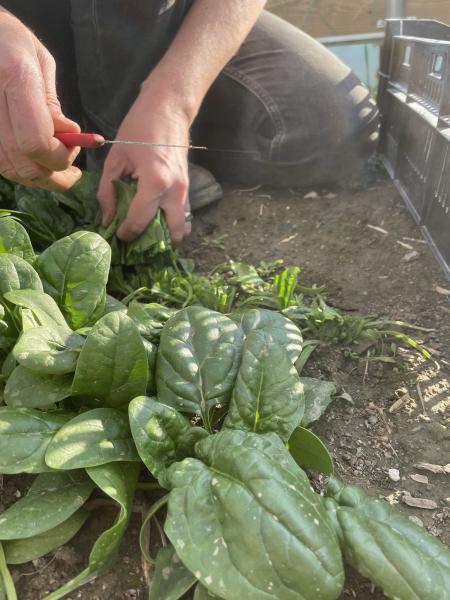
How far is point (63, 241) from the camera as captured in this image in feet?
3.62

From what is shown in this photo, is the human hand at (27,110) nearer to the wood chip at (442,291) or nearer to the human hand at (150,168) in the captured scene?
the human hand at (150,168)

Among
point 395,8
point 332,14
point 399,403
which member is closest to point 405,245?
point 399,403

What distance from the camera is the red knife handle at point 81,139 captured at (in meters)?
Answer: 1.21

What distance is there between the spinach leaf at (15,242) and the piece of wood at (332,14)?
2.33 m

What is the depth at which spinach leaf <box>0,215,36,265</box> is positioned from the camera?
3.68ft

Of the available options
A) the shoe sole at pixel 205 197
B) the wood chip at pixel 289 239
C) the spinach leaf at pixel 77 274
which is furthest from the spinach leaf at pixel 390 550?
the shoe sole at pixel 205 197

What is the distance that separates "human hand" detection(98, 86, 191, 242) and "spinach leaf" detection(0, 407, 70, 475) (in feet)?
2.26

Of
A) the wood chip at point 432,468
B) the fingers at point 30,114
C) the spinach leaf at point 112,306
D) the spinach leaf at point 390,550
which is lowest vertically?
the wood chip at point 432,468

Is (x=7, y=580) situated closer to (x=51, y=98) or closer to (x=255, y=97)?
(x=51, y=98)

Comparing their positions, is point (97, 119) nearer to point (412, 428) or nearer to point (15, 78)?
point (15, 78)

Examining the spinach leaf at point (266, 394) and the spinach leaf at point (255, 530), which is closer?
the spinach leaf at point (255, 530)

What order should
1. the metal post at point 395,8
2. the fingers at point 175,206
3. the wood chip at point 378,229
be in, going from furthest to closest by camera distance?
the metal post at point 395,8
the wood chip at point 378,229
the fingers at point 175,206

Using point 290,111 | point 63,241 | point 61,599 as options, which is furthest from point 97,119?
point 61,599

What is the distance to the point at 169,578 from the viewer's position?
78 cm
